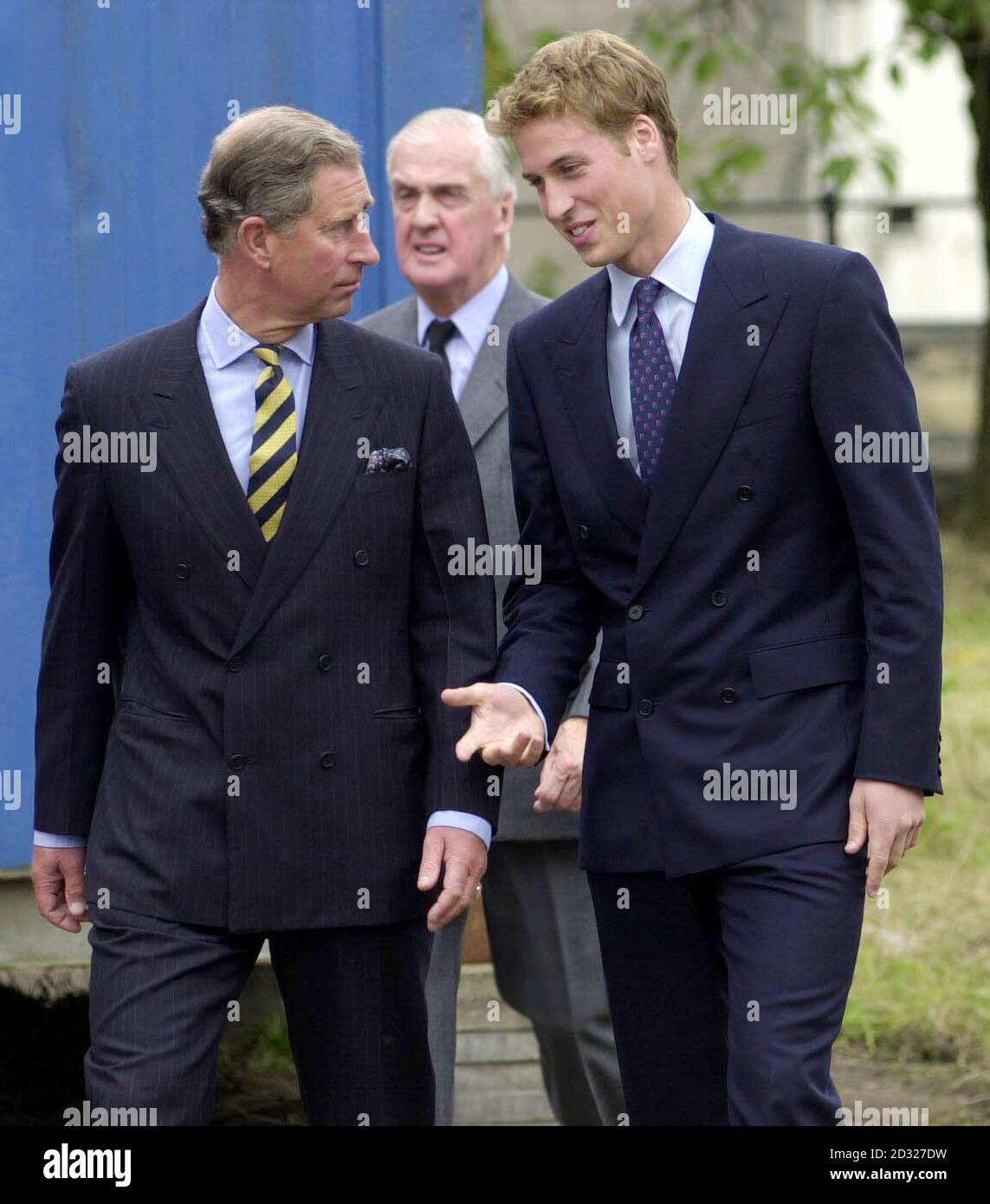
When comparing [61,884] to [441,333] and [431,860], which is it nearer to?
[431,860]

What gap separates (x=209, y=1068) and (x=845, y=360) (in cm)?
146

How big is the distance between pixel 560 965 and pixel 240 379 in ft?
5.65

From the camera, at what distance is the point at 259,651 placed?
3312 mm

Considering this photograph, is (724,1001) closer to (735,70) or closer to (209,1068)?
(209,1068)

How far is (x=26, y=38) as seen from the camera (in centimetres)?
463

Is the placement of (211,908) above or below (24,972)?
above

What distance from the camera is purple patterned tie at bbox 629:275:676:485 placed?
338 cm

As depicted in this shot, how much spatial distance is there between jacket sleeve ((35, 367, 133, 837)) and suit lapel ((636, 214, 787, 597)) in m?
0.86

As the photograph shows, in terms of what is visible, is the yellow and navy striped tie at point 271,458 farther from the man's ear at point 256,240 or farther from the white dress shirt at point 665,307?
the white dress shirt at point 665,307

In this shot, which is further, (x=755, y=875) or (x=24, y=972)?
(x=24, y=972)

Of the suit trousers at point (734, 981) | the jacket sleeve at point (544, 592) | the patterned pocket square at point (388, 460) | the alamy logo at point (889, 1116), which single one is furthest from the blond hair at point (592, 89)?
the alamy logo at point (889, 1116)

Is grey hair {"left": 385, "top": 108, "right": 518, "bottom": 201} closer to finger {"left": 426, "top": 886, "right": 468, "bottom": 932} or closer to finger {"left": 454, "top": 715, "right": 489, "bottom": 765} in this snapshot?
finger {"left": 454, "top": 715, "right": 489, "bottom": 765}
